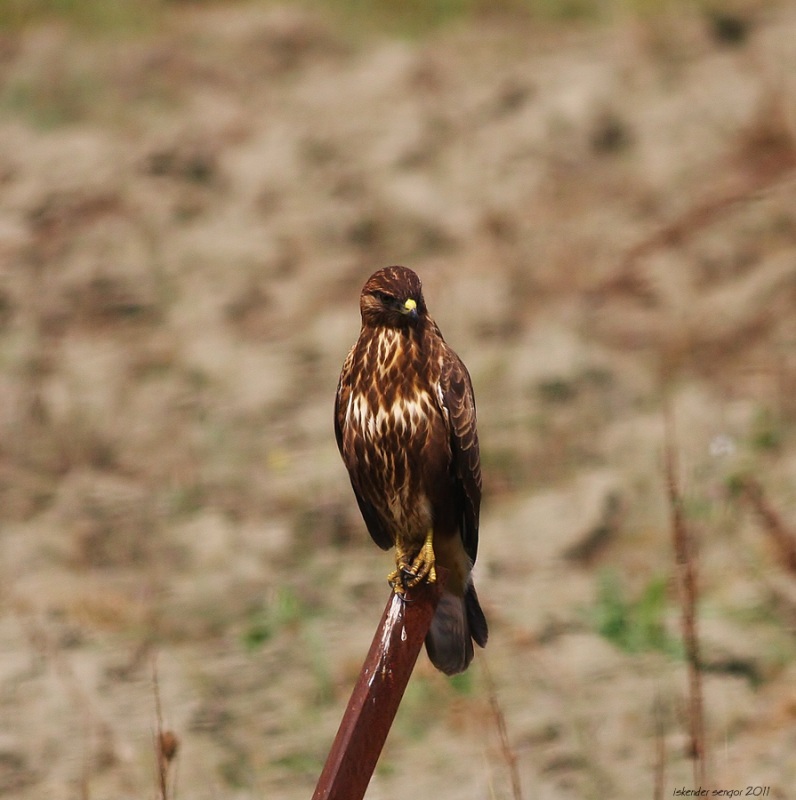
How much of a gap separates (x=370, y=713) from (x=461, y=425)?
4.47 ft

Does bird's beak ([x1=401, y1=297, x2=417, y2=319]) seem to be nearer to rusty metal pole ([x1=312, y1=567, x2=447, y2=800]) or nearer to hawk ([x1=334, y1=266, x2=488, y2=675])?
hawk ([x1=334, y1=266, x2=488, y2=675])

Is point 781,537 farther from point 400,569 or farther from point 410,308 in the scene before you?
point 410,308

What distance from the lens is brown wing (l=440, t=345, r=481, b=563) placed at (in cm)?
403

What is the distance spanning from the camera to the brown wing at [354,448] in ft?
13.6

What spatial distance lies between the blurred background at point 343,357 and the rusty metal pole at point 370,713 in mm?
2035

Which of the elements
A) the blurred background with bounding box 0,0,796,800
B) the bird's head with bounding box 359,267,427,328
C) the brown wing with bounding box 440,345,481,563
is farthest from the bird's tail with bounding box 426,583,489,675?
the blurred background with bounding box 0,0,796,800

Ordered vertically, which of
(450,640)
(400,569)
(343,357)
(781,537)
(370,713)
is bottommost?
(370,713)

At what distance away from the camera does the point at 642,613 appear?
20.8 feet

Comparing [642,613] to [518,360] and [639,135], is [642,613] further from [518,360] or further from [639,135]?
[639,135]

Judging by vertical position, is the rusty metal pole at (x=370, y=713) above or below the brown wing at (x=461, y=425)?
below

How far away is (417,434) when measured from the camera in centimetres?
402

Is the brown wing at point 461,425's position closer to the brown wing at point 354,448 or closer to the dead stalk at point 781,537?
the brown wing at point 354,448

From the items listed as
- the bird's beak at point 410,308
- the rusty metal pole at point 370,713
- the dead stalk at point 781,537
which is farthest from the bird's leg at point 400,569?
the dead stalk at point 781,537

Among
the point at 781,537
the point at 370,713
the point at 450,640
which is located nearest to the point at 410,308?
the point at 450,640
